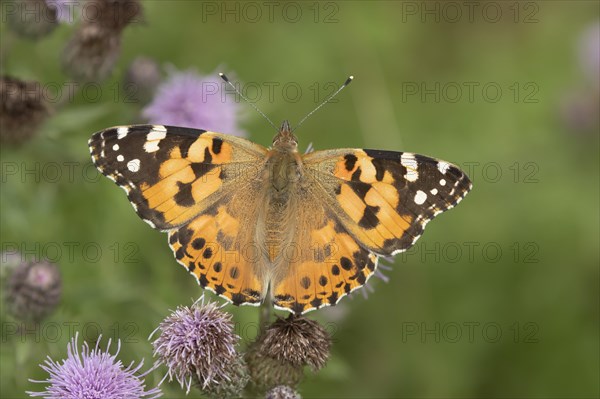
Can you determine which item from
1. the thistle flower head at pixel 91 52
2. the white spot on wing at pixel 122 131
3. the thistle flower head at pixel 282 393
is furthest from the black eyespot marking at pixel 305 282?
the thistle flower head at pixel 91 52

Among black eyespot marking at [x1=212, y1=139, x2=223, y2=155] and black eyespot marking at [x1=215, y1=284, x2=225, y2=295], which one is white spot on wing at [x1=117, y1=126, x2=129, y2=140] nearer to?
black eyespot marking at [x1=212, y1=139, x2=223, y2=155]

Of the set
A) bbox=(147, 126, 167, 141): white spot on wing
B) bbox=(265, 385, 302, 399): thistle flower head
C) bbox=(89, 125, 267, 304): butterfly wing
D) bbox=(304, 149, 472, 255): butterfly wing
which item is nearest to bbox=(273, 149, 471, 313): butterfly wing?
bbox=(304, 149, 472, 255): butterfly wing

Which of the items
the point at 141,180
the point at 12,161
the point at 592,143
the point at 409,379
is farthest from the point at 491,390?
the point at 12,161

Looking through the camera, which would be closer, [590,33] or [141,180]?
[141,180]

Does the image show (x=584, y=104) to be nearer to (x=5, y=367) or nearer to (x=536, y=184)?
(x=536, y=184)

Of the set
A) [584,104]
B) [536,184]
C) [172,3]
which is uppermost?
[172,3]

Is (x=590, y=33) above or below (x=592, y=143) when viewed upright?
above
